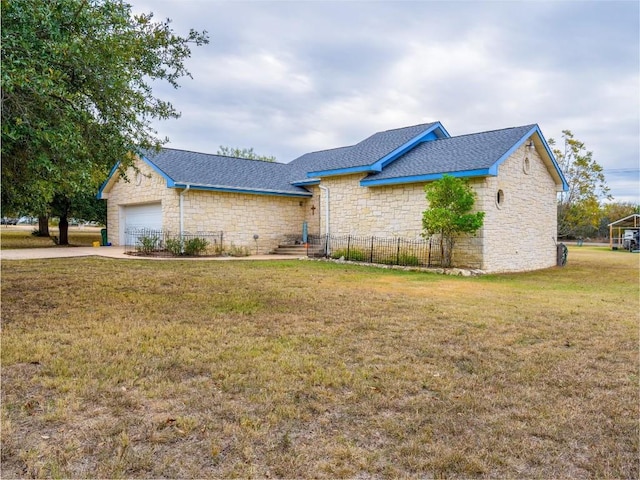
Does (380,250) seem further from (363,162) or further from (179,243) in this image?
(179,243)

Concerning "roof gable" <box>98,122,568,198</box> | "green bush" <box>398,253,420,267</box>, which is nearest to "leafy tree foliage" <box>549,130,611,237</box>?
"roof gable" <box>98,122,568,198</box>

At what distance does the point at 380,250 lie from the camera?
16.0 m

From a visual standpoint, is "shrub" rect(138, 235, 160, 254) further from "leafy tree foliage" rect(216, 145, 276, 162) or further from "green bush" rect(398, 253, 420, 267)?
"leafy tree foliage" rect(216, 145, 276, 162)

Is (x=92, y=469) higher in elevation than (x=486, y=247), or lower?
lower

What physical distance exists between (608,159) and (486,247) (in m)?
25.9

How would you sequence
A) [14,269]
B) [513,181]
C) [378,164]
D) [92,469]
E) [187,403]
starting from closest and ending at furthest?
[92,469] → [187,403] → [14,269] → [513,181] → [378,164]

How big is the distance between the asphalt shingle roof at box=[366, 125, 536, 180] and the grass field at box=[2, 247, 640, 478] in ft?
24.2

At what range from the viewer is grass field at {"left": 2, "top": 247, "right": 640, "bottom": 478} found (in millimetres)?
2498

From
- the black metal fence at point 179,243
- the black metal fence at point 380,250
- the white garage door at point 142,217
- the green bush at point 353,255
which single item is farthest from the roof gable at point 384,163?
the green bush at point 353,255

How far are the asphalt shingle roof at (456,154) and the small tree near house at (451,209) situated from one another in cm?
95

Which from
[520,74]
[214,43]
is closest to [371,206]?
[520,74]

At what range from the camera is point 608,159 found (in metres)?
32.5

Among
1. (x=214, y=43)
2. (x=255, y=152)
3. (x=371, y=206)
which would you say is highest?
(x=255, y=152)

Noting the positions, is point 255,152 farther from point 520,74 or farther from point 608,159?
point 520,74
